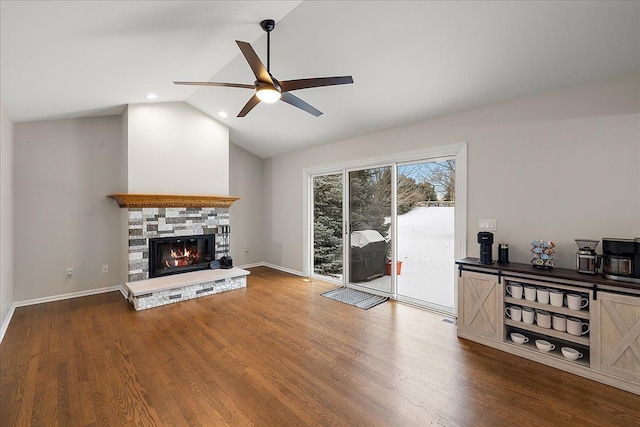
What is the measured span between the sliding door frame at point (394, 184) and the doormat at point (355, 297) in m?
0.26

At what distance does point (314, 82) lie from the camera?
243cm

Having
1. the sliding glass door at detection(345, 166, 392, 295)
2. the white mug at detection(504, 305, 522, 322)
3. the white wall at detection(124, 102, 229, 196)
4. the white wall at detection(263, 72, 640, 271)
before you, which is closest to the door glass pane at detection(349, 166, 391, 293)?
the sliding glass door at detection(345, 166, 392, 295)

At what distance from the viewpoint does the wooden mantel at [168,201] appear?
4.19 m

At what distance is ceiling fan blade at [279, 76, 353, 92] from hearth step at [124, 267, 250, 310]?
3.19 m

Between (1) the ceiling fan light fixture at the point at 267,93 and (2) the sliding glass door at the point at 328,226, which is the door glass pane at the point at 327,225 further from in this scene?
(1) the ceiling fan light fixture at the point at 267,93

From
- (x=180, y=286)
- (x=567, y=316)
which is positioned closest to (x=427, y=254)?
(x=567, y=316)

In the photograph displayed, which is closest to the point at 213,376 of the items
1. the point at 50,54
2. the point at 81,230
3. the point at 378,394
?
the point at 378,394

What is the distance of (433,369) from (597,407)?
105 cm

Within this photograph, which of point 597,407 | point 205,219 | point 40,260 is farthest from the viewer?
point 205,219

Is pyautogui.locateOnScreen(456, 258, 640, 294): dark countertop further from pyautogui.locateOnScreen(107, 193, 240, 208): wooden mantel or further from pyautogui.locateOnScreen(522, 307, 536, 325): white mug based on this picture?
pyautogui.locateOnScreen(107, 193, 240, 208): wooden mantel

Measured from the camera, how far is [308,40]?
2.86 m

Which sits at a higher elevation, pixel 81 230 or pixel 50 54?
pixel 50 54

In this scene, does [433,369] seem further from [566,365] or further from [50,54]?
[50,54]

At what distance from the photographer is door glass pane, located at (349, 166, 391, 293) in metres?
4.34
